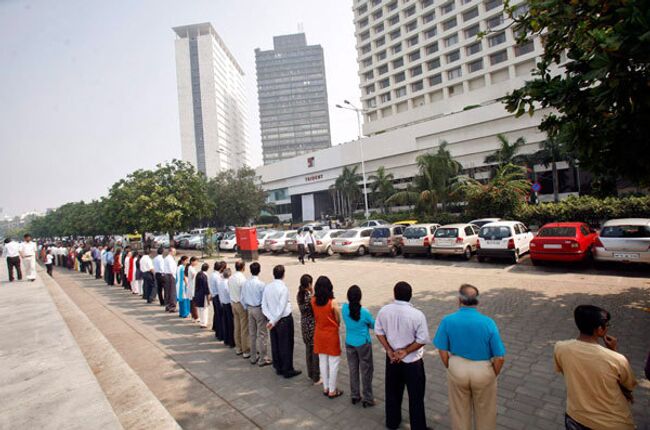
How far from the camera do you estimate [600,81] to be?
14.9 ft

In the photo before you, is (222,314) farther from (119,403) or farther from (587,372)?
(587,372)

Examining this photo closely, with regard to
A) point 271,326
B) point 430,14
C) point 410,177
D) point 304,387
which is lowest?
point 304,387

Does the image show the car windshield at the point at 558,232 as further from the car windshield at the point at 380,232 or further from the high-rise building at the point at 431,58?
the high-rise building at the point at 431,58

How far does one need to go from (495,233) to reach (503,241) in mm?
435

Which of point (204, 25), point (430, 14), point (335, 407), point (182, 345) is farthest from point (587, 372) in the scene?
point (204, 25)

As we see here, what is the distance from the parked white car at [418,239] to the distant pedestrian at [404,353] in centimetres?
1193

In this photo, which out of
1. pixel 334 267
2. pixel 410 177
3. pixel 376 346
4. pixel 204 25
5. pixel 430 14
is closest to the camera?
pixel 376 346

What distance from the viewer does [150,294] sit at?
35.2ft

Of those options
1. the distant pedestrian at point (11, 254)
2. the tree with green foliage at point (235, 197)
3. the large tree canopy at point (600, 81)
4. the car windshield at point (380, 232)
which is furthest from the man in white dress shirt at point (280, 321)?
the tree with green foliage at point (235, 197)

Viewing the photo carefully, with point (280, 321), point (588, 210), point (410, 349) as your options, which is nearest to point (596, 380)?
point (410, 349)

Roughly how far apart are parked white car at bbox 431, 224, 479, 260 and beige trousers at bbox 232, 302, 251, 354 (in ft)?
33.3

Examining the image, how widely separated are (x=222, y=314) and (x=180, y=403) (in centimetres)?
223

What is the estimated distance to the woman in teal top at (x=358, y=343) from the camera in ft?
13.0

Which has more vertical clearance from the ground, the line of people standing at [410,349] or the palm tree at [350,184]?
the palm tree at [350,184]
